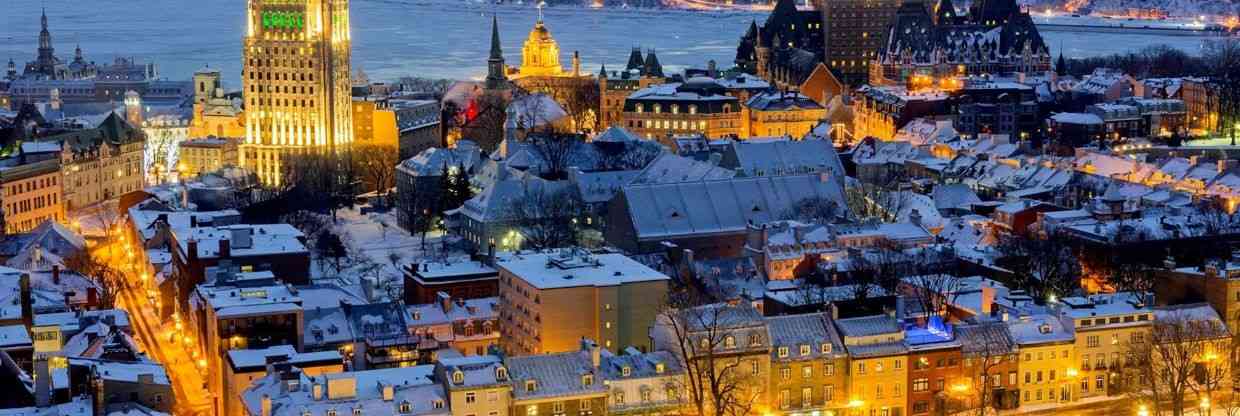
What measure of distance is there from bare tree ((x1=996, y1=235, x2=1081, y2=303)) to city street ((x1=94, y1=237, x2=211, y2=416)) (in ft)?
63.0

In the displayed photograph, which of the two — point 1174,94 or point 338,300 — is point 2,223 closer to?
point 338,300

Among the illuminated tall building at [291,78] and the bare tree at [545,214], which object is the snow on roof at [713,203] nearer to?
the bare tree at [545,214]

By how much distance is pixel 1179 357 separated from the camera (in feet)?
144

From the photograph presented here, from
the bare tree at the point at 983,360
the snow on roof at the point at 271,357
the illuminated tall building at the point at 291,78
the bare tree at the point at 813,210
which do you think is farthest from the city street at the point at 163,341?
the bare tree at the point at 813,210

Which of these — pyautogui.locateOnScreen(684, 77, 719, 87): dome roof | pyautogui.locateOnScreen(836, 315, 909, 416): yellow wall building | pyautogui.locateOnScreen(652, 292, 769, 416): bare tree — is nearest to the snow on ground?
pyautogui.locateOnScreen(652, 292, 769, 416): bare tree

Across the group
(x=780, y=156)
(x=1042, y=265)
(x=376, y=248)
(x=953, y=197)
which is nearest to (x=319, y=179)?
(x=376, y=248)

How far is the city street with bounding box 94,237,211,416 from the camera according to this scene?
47.5m

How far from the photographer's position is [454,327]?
4922 cm

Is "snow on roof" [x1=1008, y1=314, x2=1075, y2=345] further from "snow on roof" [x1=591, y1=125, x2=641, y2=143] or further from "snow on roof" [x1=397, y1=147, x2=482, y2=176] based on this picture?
"snow on roof" [x1=591, y1=125, x2=641, y2=143]

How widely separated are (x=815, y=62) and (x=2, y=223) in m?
58.1

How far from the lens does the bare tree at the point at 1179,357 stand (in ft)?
144

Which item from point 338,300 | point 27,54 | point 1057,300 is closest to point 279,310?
point 338,300

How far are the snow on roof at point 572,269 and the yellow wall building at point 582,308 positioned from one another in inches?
0.9

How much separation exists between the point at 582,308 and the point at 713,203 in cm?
1439
